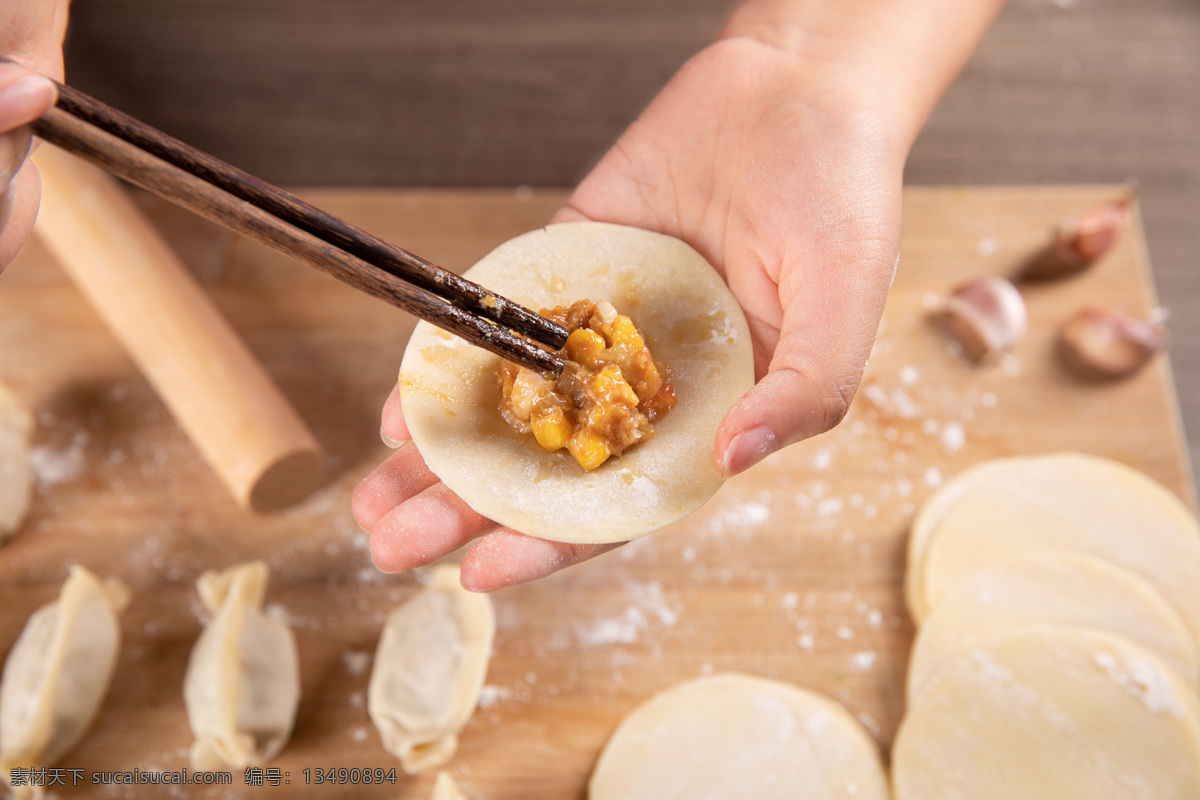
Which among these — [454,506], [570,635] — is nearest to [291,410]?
[454,506]

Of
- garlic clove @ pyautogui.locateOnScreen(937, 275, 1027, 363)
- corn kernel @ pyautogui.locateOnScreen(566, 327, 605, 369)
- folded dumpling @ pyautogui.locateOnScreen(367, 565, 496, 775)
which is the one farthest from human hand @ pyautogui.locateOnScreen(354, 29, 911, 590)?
garlic clove @ pyautogui.locateOnScreen(937, 275, 1027, 363)

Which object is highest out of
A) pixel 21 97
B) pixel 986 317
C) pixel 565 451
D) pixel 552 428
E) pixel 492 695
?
pixel 21 97

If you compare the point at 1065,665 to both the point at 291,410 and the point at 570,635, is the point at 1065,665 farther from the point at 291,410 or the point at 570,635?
the point at 291,410

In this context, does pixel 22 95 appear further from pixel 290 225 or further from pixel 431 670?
pixel 431 670

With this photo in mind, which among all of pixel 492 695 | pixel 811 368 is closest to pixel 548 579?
pixel 492 695

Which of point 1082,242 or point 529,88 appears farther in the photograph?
point 529,88

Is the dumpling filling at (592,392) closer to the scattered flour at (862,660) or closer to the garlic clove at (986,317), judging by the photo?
the scattered flour at (862,660)

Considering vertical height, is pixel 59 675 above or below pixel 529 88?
below
